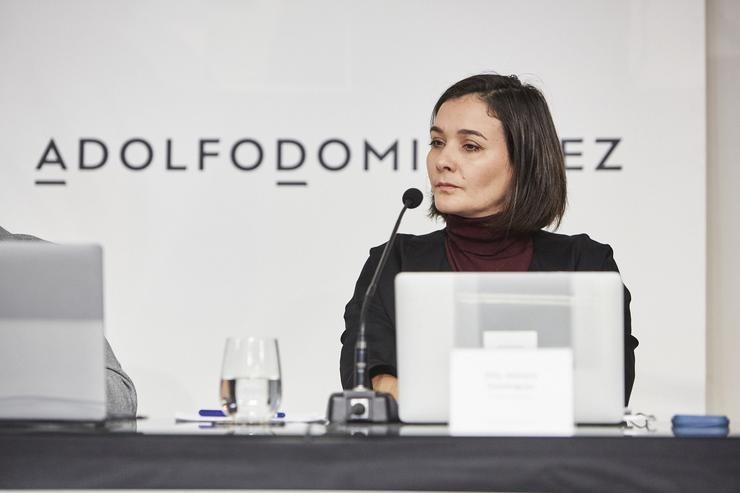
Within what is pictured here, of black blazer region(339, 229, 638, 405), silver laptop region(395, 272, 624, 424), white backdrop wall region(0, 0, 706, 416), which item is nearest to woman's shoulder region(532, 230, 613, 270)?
black blazer region(339, 229, 638, 405)

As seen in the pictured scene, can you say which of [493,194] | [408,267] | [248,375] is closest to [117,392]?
[248,375]

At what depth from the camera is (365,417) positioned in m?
1.66

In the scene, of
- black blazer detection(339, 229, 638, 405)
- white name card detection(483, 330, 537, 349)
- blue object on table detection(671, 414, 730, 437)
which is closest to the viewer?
blue object on table detection(671, 414, 730, 437)

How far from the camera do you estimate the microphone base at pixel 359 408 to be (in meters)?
1.65

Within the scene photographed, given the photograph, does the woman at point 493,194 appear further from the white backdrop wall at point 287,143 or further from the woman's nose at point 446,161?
the white backdrop wall at point 287,143

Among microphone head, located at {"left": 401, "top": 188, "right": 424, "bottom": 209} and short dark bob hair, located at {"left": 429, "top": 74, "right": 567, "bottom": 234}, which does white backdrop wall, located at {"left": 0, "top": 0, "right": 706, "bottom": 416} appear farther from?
microphone head, located at {"left": 401, "top": 188, "right": 424, "bottom": 209}

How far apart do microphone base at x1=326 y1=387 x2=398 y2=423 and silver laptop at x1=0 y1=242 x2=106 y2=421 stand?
0.35 m

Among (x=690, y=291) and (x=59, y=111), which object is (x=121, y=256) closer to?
(x=59, y=111)

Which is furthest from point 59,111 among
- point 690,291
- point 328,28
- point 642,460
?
point 642,460

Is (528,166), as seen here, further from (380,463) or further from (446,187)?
(380,463)

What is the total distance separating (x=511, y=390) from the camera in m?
1.49

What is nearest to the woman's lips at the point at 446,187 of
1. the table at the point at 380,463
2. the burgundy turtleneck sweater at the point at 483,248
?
the burgundy turtleneck sweater at the point at 483,248

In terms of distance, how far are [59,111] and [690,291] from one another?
2.07 metres

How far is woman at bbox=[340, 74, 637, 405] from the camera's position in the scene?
2.54 m
